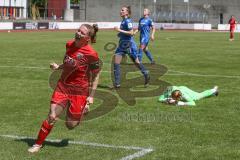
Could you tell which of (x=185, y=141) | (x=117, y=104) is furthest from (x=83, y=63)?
(x=117, y=104)

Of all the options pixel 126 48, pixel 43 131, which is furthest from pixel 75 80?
pixel 126 48

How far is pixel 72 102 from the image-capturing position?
818 centimetres

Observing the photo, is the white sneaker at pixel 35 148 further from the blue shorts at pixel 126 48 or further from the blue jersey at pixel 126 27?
the blue jersey at pixel 126 27

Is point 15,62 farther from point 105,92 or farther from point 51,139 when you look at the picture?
point 51,139

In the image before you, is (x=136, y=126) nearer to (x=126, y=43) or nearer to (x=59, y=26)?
(x=126, y=43)

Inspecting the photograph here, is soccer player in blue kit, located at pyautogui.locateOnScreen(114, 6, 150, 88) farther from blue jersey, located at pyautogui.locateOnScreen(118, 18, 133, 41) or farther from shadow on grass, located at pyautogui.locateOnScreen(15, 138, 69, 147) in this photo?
shadow on grass, located at pyautogui.locateOnScreen(15, 138, 69, 147)

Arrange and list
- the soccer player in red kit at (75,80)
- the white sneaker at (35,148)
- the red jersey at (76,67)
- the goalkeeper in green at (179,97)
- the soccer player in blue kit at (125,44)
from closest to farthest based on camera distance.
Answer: the white sneaker at (35,148) → the soccer player in red kit at (75,80) → the red jersey at (76,67) → the goalkeeper in green at (179,97) → the soccer player in blue kit at (125,44)

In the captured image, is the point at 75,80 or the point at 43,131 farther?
the point at 75,80

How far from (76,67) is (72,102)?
56 cm

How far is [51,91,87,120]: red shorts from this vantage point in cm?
A: 802

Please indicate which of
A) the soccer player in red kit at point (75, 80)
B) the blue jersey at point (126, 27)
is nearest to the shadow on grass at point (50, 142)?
the soccer player in red kit at point (75, 80)

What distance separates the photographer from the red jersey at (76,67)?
8.08 m

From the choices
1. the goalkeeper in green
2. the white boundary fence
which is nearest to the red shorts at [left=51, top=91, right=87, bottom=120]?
the goalkeeper in green

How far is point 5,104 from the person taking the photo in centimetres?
1209
